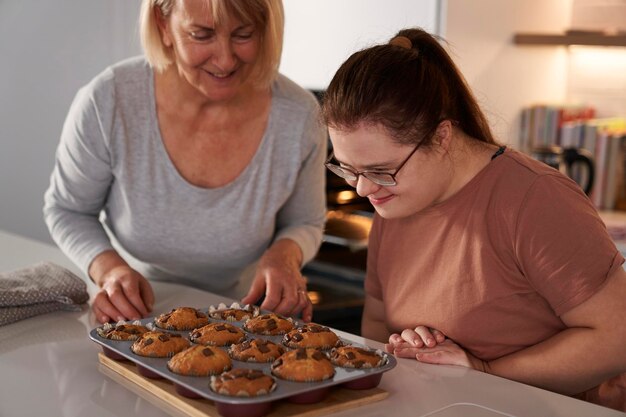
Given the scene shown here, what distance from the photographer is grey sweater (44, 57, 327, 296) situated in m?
1.86

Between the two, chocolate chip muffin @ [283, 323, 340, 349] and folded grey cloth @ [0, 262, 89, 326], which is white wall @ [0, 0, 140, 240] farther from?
chocolate chip muffin @ [283, 323, 340, 349]

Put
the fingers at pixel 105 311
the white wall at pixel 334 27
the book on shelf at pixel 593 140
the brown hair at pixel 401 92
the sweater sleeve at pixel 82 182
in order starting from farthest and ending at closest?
the book on shelf at pixel 593 140 → the white wall at pixel 334 27 → the sweater sleeve at pixel 82 182 → the fingers at pixel 105 311 → the brown hair at pixel 401 92

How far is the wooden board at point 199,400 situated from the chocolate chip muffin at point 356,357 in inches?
1.4

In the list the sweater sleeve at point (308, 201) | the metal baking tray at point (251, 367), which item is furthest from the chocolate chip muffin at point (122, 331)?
the sweater sleeve at point (308, 201)

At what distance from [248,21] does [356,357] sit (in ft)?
2.46

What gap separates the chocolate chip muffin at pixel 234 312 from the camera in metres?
1.52

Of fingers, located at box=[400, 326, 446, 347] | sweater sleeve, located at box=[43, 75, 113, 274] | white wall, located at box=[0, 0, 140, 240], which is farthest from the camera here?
white wall, located at box=[0, 0, 140, 240]

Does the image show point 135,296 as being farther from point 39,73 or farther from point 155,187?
point 39,73

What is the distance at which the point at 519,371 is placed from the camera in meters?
1.37

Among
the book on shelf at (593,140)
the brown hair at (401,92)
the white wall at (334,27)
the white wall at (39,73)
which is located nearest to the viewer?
the brown hair at (401,92)

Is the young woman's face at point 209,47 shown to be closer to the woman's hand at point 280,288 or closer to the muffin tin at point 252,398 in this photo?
the woman's hand at point 280,288

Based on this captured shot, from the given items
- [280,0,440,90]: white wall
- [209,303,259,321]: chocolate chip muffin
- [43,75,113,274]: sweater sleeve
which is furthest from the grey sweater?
[280,0,440,90]: white wall

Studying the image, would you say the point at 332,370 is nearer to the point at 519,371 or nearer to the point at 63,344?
the point at 519,371

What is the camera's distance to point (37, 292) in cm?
168
